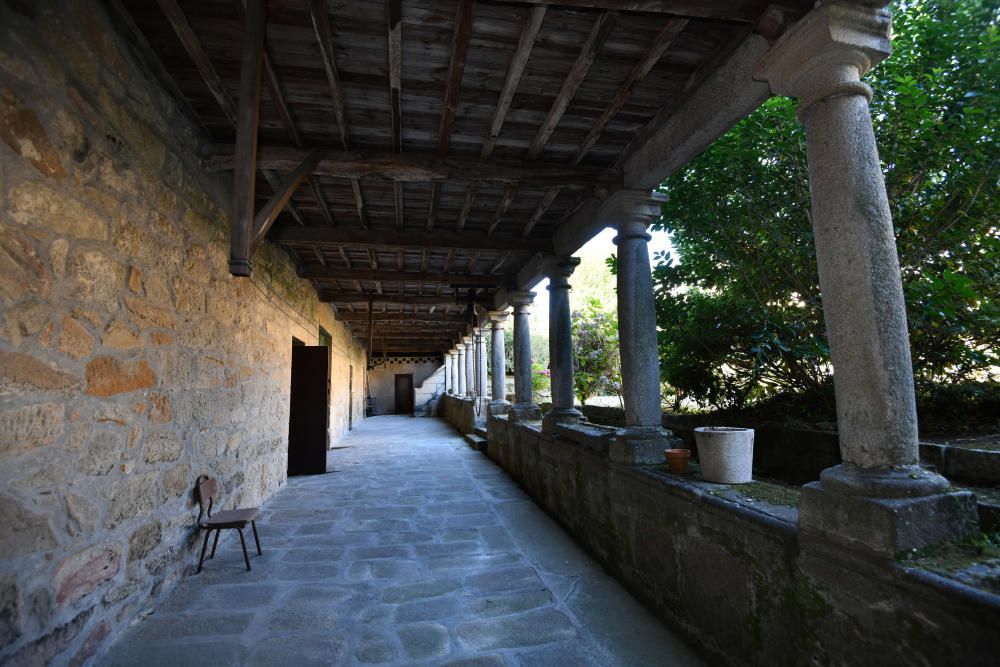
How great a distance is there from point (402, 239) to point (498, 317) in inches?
145

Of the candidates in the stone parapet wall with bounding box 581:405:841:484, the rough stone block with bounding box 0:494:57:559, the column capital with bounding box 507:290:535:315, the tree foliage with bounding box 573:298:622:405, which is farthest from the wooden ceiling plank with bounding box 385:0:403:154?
the tree foliage with bounding box 573:298:622:405

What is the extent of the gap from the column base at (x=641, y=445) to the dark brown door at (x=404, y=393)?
59.7 feet

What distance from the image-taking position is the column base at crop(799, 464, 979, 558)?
136 centimetres

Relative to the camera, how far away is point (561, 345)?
15.9 feet

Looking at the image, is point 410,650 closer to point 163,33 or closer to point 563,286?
point 163,33

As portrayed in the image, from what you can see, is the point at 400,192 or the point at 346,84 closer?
the point at 346,84

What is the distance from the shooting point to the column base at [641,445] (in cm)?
293

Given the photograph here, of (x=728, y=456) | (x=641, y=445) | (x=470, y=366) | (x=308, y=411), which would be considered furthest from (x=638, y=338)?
(x=470, y=366)

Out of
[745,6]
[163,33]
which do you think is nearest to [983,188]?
[745,6]

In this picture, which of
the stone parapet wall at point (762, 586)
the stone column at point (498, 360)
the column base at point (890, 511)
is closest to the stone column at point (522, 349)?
the stone column at point (498, 360)

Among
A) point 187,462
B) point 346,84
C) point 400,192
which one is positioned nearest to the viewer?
point 346,84

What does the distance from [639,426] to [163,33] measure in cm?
334

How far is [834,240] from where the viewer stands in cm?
166

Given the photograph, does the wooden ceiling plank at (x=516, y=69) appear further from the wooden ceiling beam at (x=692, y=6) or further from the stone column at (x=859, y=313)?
the stone column at (x=859, y=313)
